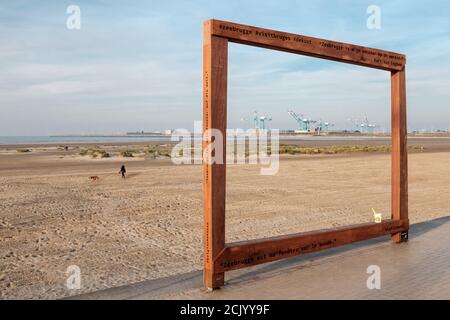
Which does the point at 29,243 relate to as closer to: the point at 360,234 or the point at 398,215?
the point at 360,234

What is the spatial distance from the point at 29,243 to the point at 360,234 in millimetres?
5129

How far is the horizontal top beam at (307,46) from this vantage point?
4523 millimetres

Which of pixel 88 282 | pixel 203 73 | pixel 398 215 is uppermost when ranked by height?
pixel 203 73

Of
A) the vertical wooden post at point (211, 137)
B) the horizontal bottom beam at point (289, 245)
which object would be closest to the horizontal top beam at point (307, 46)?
the vertical wooden post at point (211, 137)

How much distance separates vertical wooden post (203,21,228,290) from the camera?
440 cm

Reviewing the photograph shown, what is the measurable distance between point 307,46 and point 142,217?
5.50 meters

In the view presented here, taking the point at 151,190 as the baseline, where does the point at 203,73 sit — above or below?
above

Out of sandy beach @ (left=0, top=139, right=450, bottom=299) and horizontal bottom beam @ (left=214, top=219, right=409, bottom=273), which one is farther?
sandy beach @ (left=0, top=139, right=450, bottom=299)

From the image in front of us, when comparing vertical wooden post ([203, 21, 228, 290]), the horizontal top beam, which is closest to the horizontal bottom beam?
vertical wooden post ([203, 21, 228, 290])

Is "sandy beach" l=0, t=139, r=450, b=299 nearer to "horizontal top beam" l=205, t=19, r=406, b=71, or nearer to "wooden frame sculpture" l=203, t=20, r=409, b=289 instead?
"wooden frame sculpture" l=203, t=20, r=409, b=289

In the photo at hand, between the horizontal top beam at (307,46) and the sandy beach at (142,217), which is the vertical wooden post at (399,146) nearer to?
the horizontal top beam at (307,46)

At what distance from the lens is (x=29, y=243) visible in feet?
23.5
